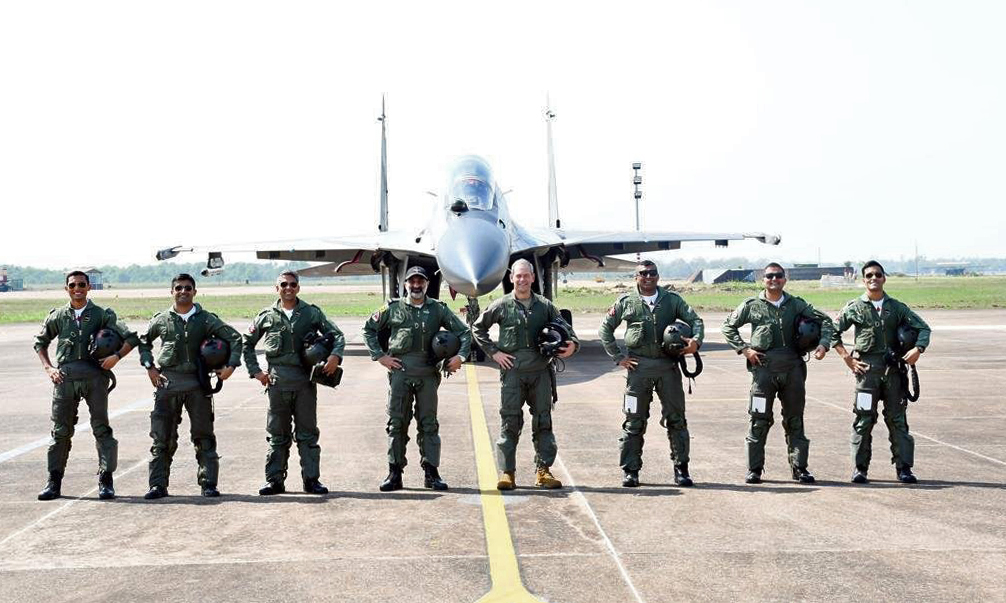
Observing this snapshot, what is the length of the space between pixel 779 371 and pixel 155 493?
216 inches

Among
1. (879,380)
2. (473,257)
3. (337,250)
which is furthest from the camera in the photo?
(337,250)

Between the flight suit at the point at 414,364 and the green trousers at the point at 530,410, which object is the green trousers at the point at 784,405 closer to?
the green trousers at the point at 530,410

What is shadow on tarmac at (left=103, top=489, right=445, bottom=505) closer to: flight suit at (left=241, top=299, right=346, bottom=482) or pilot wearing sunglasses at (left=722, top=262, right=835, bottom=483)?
flight suit at (left=241, top=299, right=346, bottom=482)

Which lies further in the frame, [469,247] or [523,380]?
[469,247]

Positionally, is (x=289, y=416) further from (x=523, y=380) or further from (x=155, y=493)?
(x=523, y=380)

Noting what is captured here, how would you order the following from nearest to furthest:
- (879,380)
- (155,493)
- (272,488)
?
(155,493) < (272,488) < (879,380)

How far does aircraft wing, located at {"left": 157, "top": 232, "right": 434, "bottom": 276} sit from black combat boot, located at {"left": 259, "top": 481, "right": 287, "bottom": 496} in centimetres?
1149

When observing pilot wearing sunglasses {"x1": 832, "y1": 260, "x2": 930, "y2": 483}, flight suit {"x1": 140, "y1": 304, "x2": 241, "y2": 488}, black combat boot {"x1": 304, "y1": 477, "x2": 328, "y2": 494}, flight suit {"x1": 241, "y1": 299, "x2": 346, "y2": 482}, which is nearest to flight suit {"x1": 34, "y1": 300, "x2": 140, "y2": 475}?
flight suit {"x1": 140, "y1": 304, "x2": 241, "y2": 488}

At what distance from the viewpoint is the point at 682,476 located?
7883 millimetres

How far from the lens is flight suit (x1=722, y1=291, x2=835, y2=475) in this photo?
8031 millimetres

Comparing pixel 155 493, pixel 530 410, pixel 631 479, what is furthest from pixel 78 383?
pixel 631 479

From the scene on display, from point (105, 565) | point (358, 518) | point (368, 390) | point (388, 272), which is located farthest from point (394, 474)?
point (388, 272)

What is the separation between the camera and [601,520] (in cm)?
661

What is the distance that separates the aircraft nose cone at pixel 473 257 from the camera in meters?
15.9
